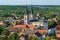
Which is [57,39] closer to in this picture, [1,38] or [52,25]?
[1,38]

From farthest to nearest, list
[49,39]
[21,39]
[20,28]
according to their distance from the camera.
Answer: [20,28] → [21,39] → [49,39]

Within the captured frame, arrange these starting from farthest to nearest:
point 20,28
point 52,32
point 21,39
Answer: point 20,28, point 52,32, point 21,39

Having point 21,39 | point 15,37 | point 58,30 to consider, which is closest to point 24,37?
point 21,39

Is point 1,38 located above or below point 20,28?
above

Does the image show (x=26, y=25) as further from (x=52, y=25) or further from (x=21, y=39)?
(x=21, y=39)

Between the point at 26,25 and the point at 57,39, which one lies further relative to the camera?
the point at 26,25

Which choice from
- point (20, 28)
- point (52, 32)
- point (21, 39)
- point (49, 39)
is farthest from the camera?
point (20, 28)

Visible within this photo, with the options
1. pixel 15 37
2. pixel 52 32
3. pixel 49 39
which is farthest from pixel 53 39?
pixel 52 32

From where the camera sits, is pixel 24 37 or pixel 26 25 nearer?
pixel 24 37

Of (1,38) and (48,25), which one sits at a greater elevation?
(1,38)
